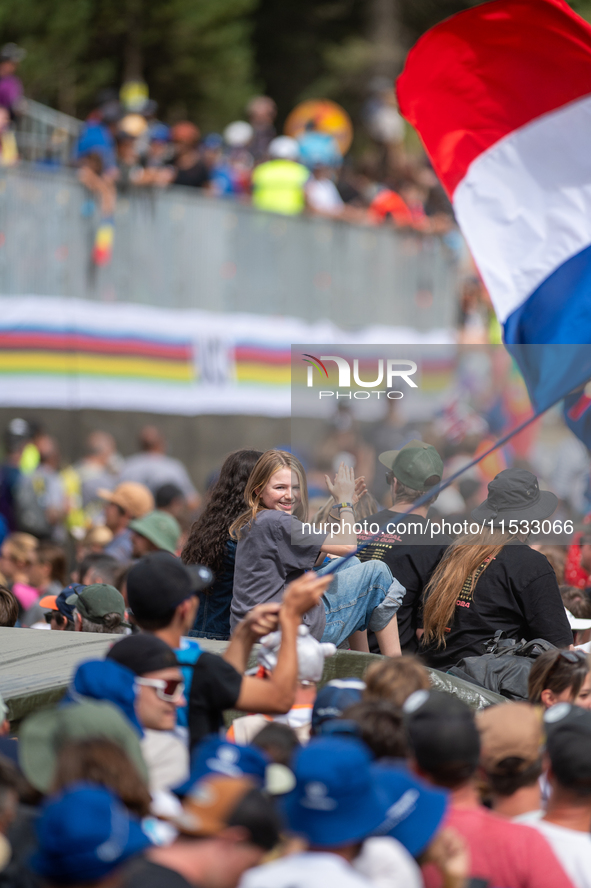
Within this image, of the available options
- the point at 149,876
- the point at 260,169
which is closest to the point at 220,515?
the point at 149,876

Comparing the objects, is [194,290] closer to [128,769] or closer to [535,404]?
[535,404]

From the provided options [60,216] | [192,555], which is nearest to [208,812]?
[192,555]

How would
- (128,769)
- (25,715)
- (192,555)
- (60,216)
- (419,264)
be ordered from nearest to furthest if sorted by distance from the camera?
(128,769) < (25,715) < (192,555) < (60,216) < (419,264)

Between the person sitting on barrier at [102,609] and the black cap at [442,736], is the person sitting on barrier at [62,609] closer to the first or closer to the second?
the person sitting on barrier at [102,609]

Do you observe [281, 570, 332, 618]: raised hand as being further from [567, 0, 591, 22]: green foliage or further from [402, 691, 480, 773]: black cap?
[567, 0, 591, 22]: green foliage

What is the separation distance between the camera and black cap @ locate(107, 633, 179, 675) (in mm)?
3293

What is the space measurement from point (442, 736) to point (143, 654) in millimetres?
885

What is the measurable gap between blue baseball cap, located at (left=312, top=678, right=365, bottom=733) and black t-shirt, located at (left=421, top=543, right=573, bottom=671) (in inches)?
49.8

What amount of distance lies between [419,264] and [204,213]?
14.8 feet

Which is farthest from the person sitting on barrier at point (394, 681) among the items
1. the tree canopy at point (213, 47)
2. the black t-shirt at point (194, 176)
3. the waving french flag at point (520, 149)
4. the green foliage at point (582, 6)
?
the green foliage at point (582, 6)

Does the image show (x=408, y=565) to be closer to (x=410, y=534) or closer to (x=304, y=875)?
(x=410, y=534)

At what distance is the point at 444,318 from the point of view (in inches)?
722

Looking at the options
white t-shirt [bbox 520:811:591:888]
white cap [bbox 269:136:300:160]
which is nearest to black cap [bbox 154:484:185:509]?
white t-shirt [bbox 520:811:591:888]

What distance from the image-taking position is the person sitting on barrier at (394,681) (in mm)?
3377
